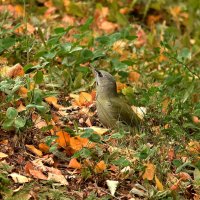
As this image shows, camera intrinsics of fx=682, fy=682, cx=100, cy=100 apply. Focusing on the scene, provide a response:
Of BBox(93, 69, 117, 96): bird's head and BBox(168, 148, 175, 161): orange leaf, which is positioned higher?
BBox(93, 69, 117, 96): bird's head

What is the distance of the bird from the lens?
20.4 ft

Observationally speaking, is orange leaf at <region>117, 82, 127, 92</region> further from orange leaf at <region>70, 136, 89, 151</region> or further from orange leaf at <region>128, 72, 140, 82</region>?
orange leaf at <region>70, 136, 89, 151</region>

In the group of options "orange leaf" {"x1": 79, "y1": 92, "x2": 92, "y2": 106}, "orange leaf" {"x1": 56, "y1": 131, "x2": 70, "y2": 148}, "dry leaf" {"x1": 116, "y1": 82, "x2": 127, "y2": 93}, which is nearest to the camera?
"orange leaf" {"x1": 56, "y1": 131, "x2": 70, "y2": 148}

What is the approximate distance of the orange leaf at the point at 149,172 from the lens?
5352mm

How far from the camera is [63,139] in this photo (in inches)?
220

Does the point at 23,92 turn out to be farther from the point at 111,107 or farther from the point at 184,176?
the point at 184,176

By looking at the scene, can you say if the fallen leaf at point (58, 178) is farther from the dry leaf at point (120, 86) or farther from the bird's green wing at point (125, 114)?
the dry leaf at point (120, 86)

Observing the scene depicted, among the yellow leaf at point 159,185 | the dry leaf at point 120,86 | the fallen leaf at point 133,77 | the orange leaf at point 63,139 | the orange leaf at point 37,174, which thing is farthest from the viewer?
the fallen leaf at point 133,77

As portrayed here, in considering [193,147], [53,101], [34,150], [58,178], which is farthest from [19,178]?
[193,147]

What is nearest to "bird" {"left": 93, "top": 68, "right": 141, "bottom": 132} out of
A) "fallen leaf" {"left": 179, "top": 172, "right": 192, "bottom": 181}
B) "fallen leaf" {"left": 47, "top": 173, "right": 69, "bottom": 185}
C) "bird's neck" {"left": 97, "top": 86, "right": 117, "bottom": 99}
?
"bird's neck" {"left": 97, "top": 86, "right": 117, "bottom": 99}

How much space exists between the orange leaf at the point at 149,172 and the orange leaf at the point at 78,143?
543mm

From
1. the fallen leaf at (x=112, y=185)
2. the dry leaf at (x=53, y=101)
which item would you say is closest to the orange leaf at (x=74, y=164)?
the fallen leaf at (x=112, y=185)

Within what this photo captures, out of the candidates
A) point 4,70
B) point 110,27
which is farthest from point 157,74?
point 4,70

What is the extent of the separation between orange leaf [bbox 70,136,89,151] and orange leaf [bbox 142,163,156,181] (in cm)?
54
